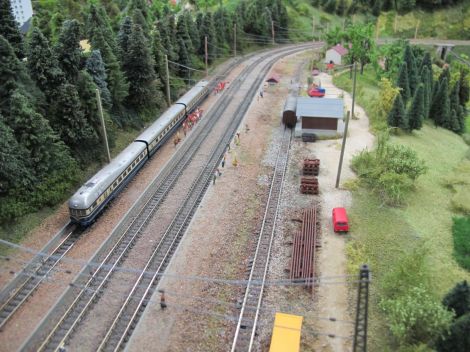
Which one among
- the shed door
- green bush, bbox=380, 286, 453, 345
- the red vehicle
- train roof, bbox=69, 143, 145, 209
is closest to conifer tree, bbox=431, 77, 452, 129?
the shed door

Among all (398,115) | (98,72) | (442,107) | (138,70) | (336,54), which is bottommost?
(442,107)

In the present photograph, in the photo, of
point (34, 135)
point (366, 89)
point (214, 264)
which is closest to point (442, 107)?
point (366, 89)

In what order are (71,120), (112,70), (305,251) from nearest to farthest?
(305,251) < (71,120) < (112,70)

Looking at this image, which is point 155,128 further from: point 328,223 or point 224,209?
point 328,223

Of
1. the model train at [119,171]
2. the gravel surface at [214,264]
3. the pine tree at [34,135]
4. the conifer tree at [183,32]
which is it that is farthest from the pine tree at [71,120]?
the conifer tree at [183,32]

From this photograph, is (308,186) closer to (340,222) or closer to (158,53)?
(340,222)

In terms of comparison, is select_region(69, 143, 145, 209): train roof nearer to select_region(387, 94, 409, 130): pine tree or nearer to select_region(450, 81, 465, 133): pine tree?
select_region(387, 94, 409, 130): pine tree
